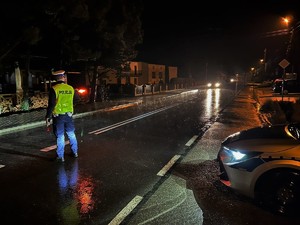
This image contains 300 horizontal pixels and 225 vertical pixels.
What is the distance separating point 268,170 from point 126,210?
2.11 m

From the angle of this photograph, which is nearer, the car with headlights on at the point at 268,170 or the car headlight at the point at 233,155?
the car with headlights on at the point at 268,170

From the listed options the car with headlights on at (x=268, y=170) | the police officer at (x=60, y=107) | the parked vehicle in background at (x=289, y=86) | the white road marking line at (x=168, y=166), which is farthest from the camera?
the parked vehicle in background at (x=289, y=86)

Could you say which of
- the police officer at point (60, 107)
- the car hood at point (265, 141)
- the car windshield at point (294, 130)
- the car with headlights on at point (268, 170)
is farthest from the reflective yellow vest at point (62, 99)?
the car windshield at point (294, 130)

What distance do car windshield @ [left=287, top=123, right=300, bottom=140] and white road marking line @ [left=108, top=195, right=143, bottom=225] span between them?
101 inches

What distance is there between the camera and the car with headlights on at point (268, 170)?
4.19m

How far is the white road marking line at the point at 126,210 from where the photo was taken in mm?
4066

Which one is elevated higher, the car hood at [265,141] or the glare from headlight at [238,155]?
the car hood at [265,141]

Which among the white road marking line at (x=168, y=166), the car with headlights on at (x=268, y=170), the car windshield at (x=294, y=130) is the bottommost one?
the white road marking line at (x=168, y=166)

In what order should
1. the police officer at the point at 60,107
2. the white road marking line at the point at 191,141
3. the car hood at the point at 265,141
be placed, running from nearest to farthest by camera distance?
the car hood at the point at 265,141 < the police officer at the point at 60,107 < the white road marking line at the point at 191,141

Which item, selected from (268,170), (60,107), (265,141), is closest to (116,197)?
(268,170)

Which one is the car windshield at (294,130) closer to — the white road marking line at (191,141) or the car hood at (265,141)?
the car hood at (265,141)

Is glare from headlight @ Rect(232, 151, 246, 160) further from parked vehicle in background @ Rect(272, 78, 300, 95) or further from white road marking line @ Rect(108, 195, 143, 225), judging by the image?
parked vehicle in background @ Rect(272, 78, 300, 95)

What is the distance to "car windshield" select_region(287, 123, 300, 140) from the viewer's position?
4641 millimetres

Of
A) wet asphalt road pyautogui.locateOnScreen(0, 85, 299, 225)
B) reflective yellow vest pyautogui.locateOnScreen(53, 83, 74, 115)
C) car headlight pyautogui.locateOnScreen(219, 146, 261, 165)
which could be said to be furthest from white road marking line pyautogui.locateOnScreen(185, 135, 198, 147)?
car headlight pyautogui.locateOnScreen(219, 146, 261, 165)
